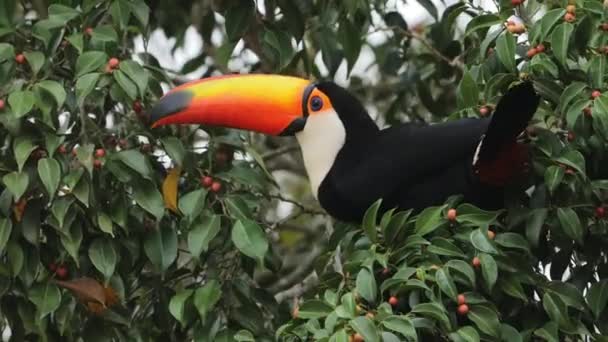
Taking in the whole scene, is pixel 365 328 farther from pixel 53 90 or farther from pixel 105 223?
pixel 53 90

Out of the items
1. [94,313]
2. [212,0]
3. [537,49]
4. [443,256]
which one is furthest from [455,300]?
[212,0]

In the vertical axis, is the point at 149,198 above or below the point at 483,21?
below

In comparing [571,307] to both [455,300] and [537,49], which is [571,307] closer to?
[455,300]

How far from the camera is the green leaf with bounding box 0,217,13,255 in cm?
317

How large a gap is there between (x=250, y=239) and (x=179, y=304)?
0.20 meters

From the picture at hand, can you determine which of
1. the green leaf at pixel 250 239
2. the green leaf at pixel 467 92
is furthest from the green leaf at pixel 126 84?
the green leaf at pixel 467 92

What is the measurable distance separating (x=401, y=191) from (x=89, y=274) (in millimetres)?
713

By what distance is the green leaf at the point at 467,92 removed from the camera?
3316mm

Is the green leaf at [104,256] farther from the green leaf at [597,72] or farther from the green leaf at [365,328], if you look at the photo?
the green leaf at [597,72]

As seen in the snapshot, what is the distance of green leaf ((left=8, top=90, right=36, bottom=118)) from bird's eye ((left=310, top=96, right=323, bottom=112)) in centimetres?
68

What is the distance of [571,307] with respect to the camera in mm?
3004

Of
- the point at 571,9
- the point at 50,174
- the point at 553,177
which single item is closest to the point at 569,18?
the point at 571,9

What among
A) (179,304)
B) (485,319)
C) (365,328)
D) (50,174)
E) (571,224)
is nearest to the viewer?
(365,328)

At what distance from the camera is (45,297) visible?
10.5ft
